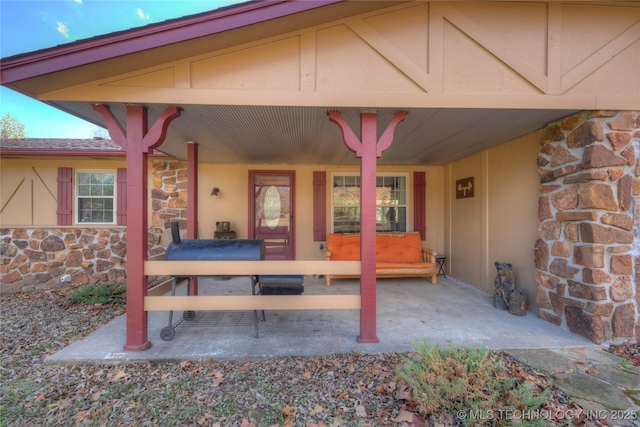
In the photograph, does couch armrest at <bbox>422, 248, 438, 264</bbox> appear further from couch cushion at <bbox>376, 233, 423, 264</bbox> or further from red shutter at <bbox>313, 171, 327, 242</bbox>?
red shutter at <bbox>313, 171, 327, 242</bbox>

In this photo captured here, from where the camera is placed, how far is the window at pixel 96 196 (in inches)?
213

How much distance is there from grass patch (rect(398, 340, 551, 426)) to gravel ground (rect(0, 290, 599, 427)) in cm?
9

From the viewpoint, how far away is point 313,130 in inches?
142

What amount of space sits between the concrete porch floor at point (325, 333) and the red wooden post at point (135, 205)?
0.27 metres

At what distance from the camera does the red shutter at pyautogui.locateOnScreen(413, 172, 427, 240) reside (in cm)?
602

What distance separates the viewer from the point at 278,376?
233cm

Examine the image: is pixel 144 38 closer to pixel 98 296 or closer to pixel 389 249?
pixel 98 296

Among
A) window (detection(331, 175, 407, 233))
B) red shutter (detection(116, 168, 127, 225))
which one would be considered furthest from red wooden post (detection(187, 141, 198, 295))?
window (detection(331, 175, 407, 233))

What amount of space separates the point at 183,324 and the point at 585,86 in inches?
205

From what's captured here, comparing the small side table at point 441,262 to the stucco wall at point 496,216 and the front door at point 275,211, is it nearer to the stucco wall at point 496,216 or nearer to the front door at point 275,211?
the stucco wall at point 496,216

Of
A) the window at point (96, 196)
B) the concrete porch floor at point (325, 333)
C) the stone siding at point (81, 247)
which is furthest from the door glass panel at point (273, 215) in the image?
the window at point (96, 196)

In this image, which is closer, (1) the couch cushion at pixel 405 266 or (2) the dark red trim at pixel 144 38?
(2) the dark red trim at pixel 144 38

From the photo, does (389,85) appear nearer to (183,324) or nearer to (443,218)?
(183,324)

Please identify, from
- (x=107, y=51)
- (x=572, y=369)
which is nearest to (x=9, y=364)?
(x=107, y=51)
